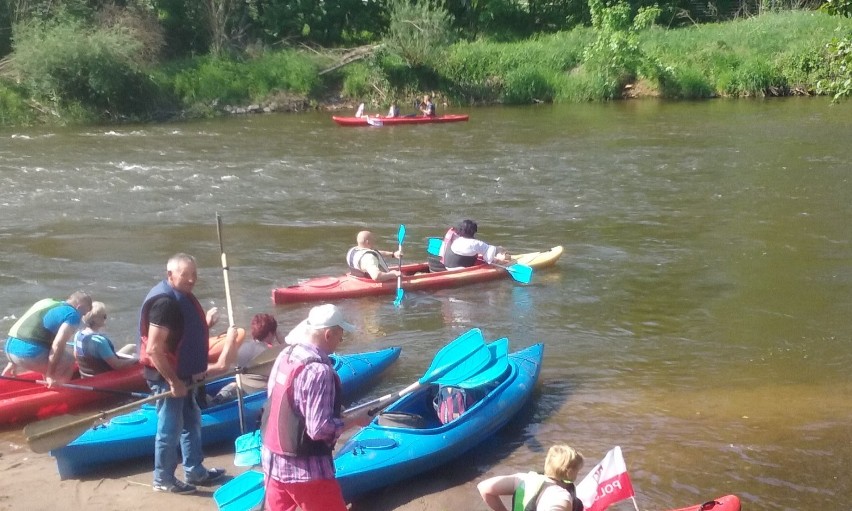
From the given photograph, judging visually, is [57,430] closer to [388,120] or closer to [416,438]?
[416,438]

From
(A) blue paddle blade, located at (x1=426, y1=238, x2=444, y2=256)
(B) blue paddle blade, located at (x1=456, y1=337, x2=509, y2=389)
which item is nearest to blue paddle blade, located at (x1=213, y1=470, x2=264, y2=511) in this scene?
(B) blue paddle blade, located at (x1=456, y1=337, x2=509, y2=389)

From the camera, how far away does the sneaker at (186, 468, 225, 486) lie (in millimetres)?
5207

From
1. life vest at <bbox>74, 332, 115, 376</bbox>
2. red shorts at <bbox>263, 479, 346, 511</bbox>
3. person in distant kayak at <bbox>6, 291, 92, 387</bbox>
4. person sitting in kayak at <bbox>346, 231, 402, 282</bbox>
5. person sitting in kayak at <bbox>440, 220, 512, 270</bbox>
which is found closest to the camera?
red shorts at <bbox>263, 479, 346, 511</bbox>

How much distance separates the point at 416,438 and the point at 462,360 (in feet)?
1.86

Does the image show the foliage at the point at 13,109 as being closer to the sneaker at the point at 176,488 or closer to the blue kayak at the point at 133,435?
the blue kayak at the point at 133,435

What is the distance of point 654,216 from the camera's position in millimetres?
12922

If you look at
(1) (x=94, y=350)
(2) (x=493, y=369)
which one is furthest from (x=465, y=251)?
(1) (x=94, y=350)

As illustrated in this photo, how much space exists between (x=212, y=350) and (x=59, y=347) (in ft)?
3.83

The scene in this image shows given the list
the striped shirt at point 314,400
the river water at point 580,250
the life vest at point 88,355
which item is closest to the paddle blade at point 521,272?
the river water at point 580,250

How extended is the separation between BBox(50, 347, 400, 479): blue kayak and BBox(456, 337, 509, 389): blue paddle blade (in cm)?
140

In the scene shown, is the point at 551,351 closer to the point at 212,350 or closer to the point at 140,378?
the point at 212,350

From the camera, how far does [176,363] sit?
4816 mm

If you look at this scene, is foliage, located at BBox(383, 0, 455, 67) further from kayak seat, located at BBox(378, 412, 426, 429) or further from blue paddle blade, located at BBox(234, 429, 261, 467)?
blue paddle blade, located at BBox(234, 429, 261, 467)

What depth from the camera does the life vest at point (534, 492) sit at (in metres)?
3.97
